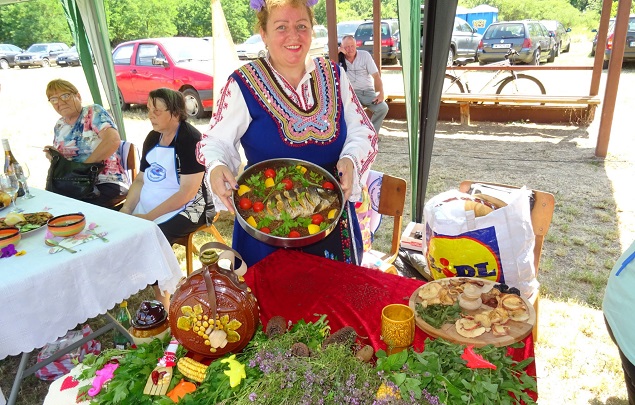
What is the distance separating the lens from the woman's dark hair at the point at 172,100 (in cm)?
274

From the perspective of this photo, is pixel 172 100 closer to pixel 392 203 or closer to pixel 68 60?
pixel 392 203

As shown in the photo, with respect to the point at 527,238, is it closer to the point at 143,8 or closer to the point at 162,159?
the point at 162,159

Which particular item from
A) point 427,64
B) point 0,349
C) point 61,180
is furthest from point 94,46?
point 0,349

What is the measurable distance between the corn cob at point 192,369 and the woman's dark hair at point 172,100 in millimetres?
2014

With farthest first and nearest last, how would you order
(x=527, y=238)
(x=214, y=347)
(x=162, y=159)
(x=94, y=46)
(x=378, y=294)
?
1. (x=94, y=46)
2. (x=162, y=159)
3. (x=527, y=238)
4. (x=378, y=294)
5. (x=214, y=347)

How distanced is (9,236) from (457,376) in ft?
5.73

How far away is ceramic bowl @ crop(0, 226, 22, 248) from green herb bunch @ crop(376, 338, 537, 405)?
1.56m

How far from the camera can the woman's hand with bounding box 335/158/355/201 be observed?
154 centimetres

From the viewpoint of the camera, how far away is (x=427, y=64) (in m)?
2.81

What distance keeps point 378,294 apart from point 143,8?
24.4m

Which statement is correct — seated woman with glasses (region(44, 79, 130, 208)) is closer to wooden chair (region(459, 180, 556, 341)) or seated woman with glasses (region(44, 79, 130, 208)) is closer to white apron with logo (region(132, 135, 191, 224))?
white apron with logo (region(132, 135, 191, 224))

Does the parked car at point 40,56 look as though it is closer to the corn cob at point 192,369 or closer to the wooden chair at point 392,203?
the wooden chair at point 392,203

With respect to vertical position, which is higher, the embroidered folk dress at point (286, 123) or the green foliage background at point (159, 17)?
the green foliage background at point (159, 17)

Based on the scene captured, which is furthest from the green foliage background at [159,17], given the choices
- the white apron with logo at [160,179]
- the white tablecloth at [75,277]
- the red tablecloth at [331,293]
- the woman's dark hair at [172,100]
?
the red tablecloth at [331,293]
